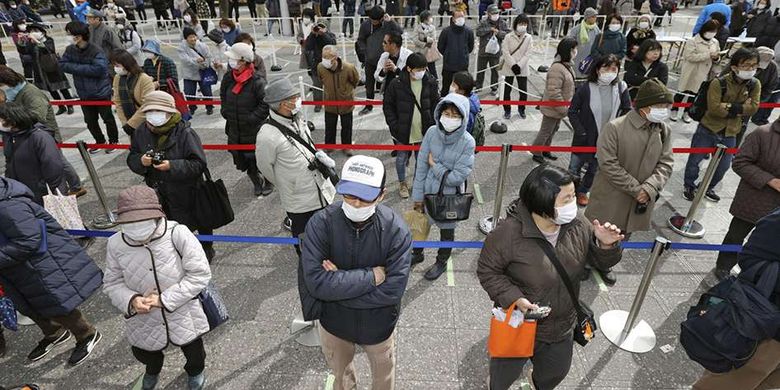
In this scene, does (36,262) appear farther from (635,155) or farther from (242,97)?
(635,155)

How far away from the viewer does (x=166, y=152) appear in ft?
13.8

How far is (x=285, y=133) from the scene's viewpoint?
3.92m

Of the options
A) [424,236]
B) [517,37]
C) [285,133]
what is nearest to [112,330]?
[285,133]

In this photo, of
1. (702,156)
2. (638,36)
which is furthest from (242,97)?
(638,36)

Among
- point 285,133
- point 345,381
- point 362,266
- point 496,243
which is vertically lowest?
point 345,381

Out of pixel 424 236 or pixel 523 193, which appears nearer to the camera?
pixel 523 193

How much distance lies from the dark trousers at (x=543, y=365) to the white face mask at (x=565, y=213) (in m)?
0.87

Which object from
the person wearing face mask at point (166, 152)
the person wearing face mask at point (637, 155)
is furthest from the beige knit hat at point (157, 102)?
the person wearing face mask at point (637, 155)

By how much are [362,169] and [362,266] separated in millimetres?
597

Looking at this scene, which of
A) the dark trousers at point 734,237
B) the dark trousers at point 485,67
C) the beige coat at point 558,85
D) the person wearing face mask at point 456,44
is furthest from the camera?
the dark trousers at point 485,67

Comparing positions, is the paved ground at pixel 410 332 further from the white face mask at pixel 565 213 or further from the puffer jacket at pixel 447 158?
the white face mask at pixel 565 213

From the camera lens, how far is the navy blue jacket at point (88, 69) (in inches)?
282

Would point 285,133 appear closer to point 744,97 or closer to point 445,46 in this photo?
point 744,97

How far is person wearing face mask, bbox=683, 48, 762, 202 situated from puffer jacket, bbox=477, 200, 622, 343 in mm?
3803
